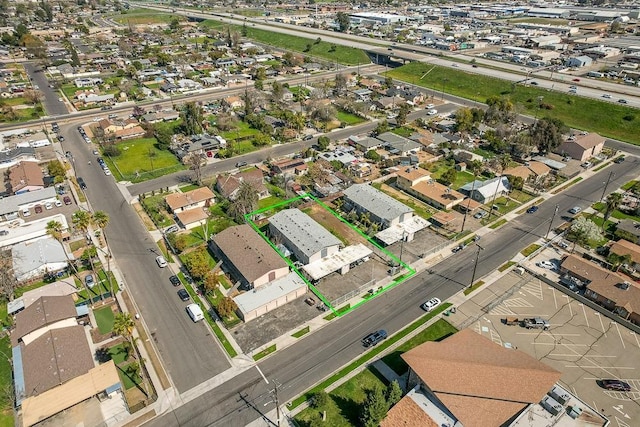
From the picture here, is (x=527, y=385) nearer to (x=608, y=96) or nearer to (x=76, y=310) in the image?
(x=76, y=310)

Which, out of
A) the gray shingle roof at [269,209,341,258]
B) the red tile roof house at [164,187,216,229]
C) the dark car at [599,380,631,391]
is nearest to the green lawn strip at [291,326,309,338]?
the gray shingle roof at [269,209,341,258]

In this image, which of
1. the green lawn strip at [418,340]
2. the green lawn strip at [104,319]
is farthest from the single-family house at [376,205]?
the green lawn strip at [104,319]

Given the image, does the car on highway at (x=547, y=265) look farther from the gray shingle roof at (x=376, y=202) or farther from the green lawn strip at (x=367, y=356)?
the gray shingle roof at (x=376, y=202)

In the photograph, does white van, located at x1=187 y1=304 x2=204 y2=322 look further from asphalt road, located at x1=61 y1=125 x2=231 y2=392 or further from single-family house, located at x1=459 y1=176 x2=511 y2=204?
single-family house, located at x1=459 y1=176 x2=511 y2=204

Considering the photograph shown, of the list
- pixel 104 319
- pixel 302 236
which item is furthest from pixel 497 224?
pixel 104 319

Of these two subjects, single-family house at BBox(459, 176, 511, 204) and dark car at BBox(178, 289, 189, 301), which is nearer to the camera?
dark car at BBox(178, 289, 189, 301)

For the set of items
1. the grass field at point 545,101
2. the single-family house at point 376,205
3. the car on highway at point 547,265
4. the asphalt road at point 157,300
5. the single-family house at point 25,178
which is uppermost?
the grass field at point 545,101
